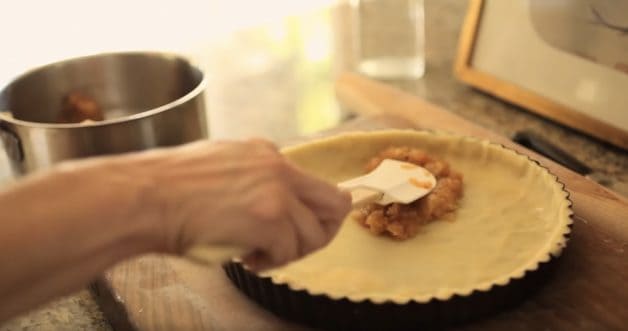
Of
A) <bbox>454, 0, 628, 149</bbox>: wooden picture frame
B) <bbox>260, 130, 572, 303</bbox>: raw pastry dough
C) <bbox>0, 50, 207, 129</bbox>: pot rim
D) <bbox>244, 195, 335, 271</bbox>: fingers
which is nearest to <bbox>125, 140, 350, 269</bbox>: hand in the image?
<bbox>244, 195, 335, 271</bbox>: fingers

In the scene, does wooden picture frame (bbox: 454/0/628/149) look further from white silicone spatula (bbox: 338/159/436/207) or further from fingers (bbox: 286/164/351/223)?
fingers (bbox: 286/164/351/223)

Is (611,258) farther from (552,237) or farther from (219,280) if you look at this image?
(219,280)

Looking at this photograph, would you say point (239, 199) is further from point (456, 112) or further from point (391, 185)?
point (456, 112)

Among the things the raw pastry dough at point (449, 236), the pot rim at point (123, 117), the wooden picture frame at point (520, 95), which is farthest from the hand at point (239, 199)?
the wooden picture frame at point (520, 95)

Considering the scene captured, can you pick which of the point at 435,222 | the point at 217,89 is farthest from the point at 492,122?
the point at 217,89

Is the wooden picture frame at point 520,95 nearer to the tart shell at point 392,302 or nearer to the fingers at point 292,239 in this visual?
the tart shell at point 392,302
